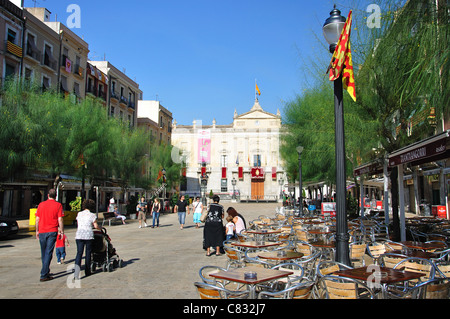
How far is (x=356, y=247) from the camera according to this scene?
24.1 ft

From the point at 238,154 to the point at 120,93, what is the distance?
30187 mm

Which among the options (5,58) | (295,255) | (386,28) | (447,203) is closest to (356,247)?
(295,255)

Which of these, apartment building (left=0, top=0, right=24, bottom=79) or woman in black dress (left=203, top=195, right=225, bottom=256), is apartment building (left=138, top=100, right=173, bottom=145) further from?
woman in black dress (left=203, top=195, right=225, bottom=256)

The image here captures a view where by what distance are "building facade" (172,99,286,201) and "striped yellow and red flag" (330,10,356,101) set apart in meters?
61.0

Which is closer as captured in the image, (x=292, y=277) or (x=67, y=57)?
(x=292, y=277)

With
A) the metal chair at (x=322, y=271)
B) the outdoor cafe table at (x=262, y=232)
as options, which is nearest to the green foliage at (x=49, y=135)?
the outdoor cafe table at (x=262, y=232)

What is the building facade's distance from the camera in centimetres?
6819

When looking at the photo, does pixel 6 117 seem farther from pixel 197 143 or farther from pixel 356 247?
pixel 197 143

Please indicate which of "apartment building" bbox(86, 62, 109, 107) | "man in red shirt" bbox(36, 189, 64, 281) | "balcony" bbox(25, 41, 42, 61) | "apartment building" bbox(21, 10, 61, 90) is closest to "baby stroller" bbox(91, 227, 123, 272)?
"man in red shirt" bbox(36, 189, 64, 281)

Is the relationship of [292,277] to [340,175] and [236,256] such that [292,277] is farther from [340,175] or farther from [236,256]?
[340,175]

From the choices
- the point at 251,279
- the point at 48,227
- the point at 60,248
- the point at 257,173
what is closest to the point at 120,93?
the point at 257,173

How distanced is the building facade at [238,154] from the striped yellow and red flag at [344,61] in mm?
61048

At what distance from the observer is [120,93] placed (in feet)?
145
